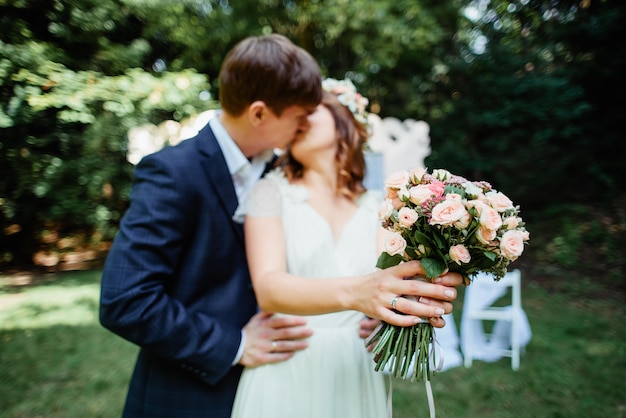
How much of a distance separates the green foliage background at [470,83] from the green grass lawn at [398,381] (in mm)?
938

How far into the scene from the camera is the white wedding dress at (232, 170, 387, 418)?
1.72m

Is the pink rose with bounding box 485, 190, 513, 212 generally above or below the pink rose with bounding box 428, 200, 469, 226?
above

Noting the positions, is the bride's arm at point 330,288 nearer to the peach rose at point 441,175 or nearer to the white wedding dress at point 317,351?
the white wedding dress at point 317,351

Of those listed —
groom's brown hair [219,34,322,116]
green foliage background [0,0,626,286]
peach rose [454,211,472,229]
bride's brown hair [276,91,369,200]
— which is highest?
green foliage background [0,0,626,286]

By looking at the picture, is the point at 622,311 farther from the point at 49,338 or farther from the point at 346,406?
the point at 49,338

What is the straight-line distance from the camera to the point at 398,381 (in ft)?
14.3

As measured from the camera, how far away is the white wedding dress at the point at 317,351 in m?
1.72

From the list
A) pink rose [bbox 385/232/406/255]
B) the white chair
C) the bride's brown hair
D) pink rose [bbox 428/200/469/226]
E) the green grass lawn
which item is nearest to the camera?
pink rose [bbox 428/200/469/226]

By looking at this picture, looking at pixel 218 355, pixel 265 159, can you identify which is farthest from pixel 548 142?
pixel 218 355

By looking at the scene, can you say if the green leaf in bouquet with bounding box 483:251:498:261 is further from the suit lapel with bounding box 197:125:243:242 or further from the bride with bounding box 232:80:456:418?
the suit lapel with bounding box 197:125:243:242

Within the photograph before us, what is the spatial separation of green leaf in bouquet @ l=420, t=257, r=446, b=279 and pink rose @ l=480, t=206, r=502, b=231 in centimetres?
17

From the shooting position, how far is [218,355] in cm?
162

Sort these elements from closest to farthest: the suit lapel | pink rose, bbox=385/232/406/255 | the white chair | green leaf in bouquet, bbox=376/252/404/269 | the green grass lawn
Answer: pink rose, bbox=385/232/406/255 → green leaf in bouquet, bbox=376/252/404/269 → the suit lapel → the green grass lawn → the white chair

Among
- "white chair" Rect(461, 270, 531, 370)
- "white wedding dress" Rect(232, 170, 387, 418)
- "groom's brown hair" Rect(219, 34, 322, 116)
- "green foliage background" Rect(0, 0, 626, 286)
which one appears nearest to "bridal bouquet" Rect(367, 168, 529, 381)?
"white wedding dress" Rect(232, 170, 387, 418)
